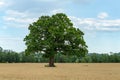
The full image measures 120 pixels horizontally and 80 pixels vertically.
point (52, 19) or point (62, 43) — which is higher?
point (52, 19)

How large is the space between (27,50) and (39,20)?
21.5ft

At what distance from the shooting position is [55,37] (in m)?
71.2

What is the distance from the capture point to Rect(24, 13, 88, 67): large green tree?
231 ft

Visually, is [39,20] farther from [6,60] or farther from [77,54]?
[6,60]

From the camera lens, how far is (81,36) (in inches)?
2837

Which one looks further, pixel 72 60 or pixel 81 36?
pixel 72 60

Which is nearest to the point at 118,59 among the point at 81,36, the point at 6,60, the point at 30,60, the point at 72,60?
the point at 72,60

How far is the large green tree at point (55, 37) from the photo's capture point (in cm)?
7050
